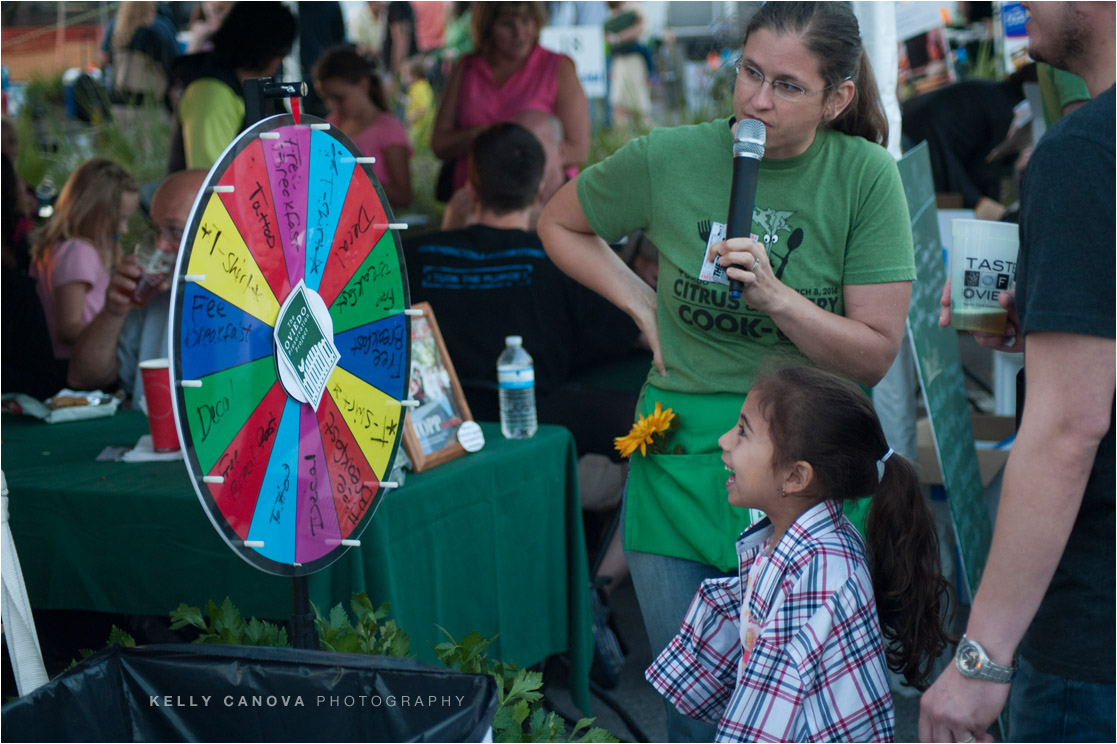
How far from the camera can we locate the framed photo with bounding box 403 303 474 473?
2.54 m

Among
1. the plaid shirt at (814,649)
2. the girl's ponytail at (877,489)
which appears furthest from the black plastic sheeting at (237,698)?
the girl's ponytail at (877,489)

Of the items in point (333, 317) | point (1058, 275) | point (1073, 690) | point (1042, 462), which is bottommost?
point (1073, 690)

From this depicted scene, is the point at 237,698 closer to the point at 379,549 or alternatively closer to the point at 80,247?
the point at 379,549

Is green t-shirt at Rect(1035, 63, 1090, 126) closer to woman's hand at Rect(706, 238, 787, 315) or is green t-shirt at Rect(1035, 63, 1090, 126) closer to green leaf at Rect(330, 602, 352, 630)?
woman's hand at Rect(706, 238, 787, 315)

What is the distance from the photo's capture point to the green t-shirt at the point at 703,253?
6.44 ft

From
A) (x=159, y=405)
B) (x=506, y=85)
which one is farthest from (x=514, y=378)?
(x=506, y=85)

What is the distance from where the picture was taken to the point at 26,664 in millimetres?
1635

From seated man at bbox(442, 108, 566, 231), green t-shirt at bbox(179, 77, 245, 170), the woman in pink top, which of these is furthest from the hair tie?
green t-shirt at bbox(179, 77, 245, 170)

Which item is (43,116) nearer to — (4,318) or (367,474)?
(4,318)

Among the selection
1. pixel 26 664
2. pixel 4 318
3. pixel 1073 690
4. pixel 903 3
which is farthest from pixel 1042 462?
pixel 4 318

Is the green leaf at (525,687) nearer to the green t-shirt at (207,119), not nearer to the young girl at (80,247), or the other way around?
the young girl at (80,247)

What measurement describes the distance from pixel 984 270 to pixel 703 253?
49cm

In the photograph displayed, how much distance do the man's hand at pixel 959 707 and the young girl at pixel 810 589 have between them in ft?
0.90

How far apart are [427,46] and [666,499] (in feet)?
32.9
